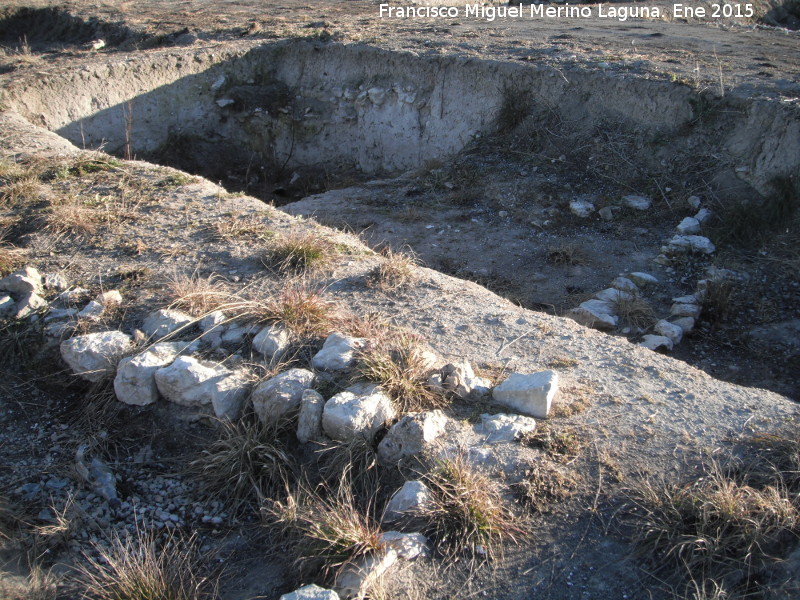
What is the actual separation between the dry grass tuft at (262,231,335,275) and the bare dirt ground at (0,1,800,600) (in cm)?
10

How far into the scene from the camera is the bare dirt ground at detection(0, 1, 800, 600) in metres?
2.64

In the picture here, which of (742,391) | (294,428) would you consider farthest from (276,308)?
(742,391)

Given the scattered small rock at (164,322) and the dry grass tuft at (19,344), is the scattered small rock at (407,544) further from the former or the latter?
the dry grass tuft at (19,344)

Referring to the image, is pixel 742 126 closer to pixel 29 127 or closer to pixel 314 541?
pixel 314 541

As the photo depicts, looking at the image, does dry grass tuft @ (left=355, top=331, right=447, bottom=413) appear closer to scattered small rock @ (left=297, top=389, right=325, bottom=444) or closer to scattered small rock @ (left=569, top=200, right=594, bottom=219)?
scattered small rock @ (left=297, top=389, right=325, bottom=444)

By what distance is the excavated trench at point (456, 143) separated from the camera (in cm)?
601

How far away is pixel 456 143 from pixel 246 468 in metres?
5.92

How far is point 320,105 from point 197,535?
7349 mm

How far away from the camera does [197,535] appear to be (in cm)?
294

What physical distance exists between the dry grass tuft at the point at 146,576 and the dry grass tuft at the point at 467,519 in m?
0.93

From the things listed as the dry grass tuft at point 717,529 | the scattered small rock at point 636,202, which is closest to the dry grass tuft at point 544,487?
the dry grass tuft at point 717,529

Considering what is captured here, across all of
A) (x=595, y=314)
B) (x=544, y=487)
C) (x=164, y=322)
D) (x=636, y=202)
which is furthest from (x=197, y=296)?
(x=636, y=202)

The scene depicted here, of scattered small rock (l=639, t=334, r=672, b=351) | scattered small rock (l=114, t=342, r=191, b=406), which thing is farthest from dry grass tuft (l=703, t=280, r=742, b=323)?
scattered small rock (l=114, t=342, r=191, b=406)

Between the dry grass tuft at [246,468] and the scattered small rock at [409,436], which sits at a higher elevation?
the scattered small rock at [409,436]
